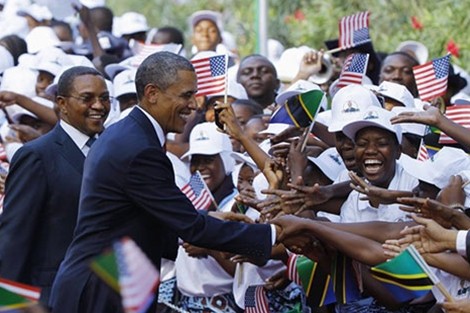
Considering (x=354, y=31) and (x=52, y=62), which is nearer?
(x=354, y=31)

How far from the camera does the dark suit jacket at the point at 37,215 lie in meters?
8.46

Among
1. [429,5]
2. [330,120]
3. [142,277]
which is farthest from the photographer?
[429,5]

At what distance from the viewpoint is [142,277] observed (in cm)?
526

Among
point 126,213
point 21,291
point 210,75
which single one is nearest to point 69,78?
point 126,213

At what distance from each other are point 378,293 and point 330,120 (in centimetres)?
173

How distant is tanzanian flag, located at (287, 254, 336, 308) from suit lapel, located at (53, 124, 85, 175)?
1474 millimetres

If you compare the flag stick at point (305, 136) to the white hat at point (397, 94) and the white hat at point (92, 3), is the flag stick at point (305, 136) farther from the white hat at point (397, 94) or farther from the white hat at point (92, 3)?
the white hat at point (92, 3)

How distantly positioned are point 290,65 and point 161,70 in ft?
17.2

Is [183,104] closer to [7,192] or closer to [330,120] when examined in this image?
[7,192]

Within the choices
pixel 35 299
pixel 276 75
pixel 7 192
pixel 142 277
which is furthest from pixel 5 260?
pixel 276 75

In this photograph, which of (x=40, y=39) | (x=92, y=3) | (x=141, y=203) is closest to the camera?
(x=141, y=203)

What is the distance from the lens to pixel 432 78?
10.9 m

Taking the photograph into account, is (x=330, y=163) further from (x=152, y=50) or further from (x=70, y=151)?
(x=152, y=50)

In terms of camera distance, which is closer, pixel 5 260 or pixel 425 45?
pixel 5 260
